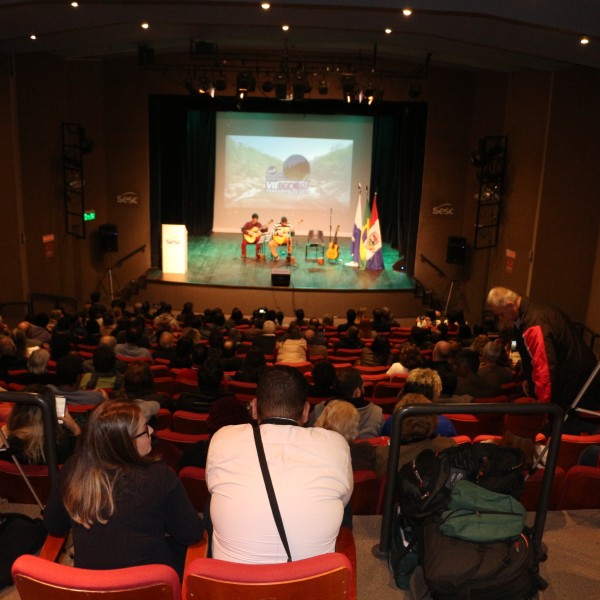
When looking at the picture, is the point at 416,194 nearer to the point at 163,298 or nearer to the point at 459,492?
the point at 163,298

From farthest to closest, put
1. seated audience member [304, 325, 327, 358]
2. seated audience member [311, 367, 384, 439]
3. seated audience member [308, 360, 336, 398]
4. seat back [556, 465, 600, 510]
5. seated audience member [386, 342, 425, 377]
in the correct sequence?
seated audience member [304, 325, 327, 358] → seated audience member [386, 342, 425, 377] → seated audience member [308, 360, 336, 398] → seated audience member [311, 367, 384, 439] → seat back [556, 465, 600, 510]

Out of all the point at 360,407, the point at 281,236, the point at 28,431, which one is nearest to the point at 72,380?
the point at 28,431

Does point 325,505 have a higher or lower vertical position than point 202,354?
higher

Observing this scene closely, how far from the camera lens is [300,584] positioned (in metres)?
1.96

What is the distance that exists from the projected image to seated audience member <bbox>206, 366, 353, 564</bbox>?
14767 mm

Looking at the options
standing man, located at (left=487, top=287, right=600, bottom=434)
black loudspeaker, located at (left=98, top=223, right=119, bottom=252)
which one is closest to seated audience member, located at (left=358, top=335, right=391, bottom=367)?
standing man, located at (left=487, top=287, right=600, bottom=434)

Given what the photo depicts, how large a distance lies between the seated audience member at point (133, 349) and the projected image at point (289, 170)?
390 inches

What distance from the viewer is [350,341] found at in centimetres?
874

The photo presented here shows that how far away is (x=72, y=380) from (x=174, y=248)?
8670mm

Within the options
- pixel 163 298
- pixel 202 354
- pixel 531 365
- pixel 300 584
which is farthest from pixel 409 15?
pixel 300 584

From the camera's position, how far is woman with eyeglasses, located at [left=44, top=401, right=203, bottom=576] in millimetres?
2268

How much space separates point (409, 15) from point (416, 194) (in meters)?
6.04

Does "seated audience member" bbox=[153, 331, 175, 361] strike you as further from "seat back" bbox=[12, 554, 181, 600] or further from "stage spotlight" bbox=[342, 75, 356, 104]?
"stage spotlight" bbox=[342, 75, 356, 104]

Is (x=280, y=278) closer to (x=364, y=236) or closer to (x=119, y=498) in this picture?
(x=364, y=236)
